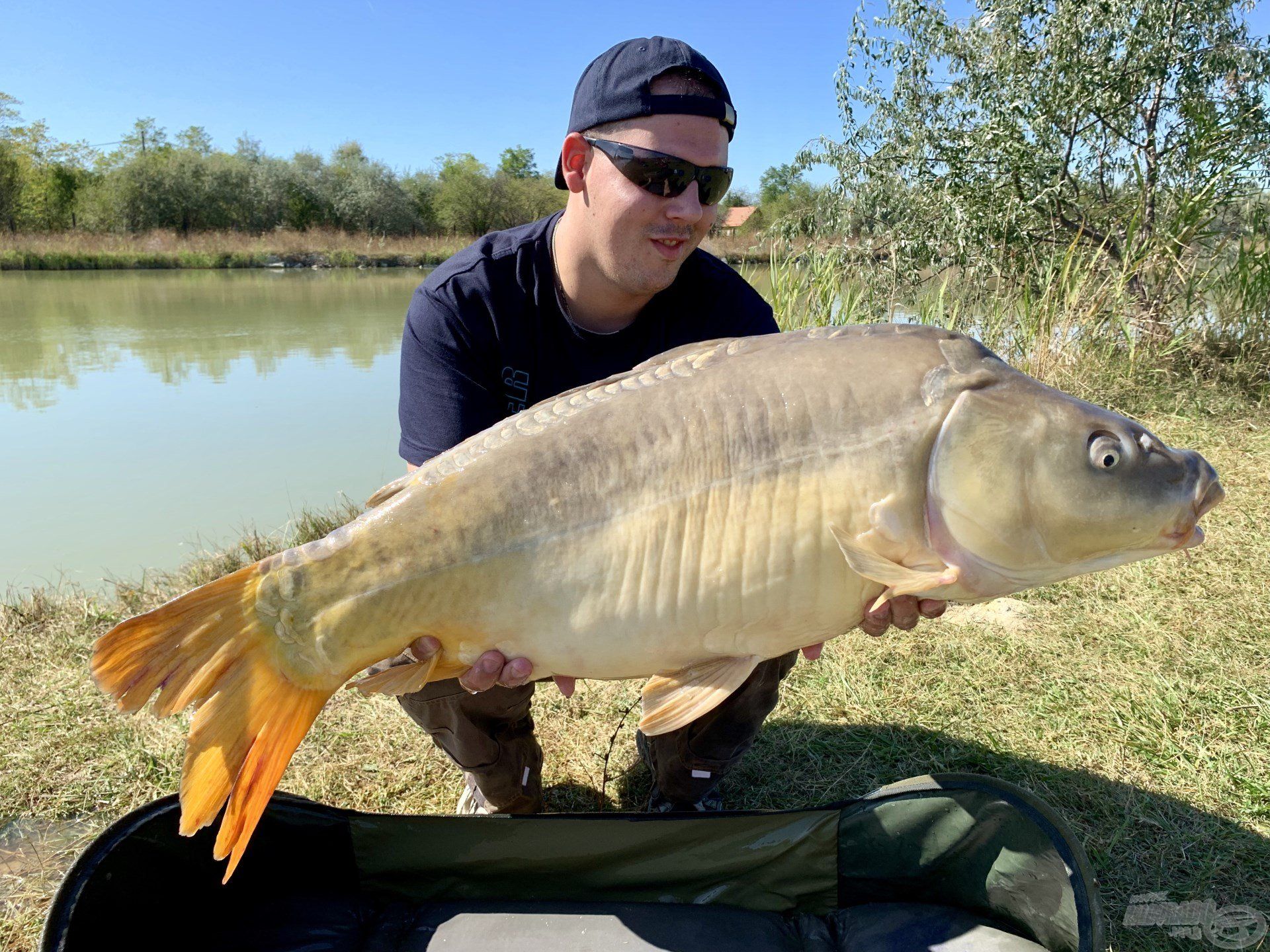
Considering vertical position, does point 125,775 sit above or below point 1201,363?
below

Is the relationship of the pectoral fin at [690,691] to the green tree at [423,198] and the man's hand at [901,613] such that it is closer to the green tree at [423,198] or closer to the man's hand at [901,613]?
the man's hand at [901,613]

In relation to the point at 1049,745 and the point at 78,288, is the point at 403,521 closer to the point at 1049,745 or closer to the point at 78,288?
the point at 1049,745

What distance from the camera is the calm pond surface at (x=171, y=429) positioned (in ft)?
13.3

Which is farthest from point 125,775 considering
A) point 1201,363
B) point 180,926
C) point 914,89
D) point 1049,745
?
point 914,89

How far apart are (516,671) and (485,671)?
4cm

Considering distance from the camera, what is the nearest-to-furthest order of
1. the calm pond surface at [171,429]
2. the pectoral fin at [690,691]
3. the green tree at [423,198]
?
the pectoral fin at [690,691], the calm pond surface at [171,429], the green tree at [423,198]

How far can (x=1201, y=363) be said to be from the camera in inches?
183

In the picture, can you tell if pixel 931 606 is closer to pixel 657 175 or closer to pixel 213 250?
pixel 657 175

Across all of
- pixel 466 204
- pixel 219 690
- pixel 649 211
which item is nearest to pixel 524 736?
pixel 219 690

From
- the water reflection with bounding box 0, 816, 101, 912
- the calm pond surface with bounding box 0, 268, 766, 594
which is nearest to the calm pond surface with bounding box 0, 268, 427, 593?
the calm pond surface with bounding box 0, 268, 766, 594

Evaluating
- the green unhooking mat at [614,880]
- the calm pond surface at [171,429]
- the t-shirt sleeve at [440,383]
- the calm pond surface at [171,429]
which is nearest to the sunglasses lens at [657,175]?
the t-shirt sleeve at [440,383]

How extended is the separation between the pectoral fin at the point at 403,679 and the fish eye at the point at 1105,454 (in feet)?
3.00

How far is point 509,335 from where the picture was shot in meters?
1.76

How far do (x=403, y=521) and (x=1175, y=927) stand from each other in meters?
1.38
